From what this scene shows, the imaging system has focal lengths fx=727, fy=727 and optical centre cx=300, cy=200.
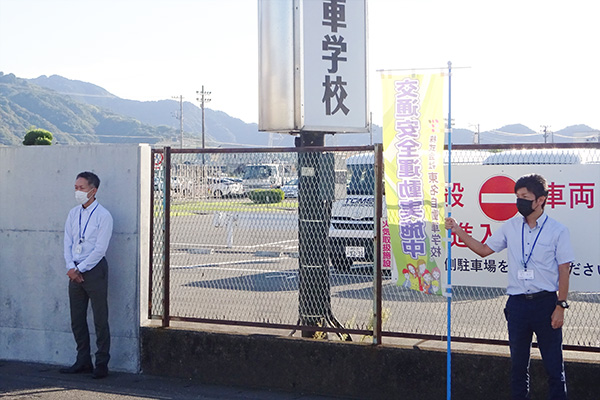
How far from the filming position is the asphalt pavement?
651 centimetres

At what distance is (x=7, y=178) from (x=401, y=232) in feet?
15.1

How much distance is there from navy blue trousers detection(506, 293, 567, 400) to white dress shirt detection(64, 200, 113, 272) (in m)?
3.92

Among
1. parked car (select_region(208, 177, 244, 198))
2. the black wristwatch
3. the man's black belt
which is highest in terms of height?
parked car (select_region(208, 177, 244, 198))

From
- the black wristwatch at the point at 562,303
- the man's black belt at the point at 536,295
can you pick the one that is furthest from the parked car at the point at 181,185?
the black wristwatch at the point at 562,303

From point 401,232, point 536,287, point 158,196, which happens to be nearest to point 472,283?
point 401,232

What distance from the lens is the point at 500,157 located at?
809 cm

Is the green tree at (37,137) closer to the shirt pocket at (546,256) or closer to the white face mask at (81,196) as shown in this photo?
the white face mask at (81,196)

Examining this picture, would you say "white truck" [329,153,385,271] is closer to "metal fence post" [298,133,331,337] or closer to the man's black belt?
"metal fence post" [298,133,331,337]

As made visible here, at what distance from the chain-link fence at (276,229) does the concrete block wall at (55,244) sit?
231 mm

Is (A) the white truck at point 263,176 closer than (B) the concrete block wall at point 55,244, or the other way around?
(A) the white truck at point 263,176

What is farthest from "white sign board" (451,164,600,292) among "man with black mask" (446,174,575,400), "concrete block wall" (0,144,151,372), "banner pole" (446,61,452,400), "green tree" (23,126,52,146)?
"green tree" (23,126,52,146)

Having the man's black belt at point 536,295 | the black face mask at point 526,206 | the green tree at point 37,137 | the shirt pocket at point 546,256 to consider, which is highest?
the green tree at point 37,137

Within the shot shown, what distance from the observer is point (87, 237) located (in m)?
7.06

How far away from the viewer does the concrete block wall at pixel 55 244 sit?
7.38 m
